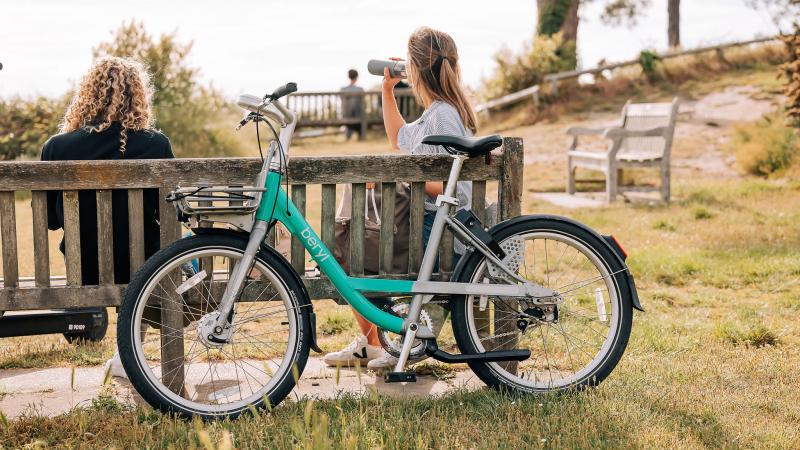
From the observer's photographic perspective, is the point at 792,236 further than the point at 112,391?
Yes

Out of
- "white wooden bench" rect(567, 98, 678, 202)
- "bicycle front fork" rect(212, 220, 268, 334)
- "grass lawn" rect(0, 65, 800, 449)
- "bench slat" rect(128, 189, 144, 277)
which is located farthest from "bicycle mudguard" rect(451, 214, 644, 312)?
"white wooden bench" rect(567, 98, 678, 202)

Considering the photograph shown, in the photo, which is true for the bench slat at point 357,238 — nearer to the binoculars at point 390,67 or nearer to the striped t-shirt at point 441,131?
the striped t-shirt at point 441,131

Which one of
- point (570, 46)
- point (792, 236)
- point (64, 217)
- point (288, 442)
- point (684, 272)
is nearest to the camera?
point (288, 442)

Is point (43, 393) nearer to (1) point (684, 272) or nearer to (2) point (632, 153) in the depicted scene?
(1) point (684, 272)

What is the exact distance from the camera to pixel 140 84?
4602 millimetres

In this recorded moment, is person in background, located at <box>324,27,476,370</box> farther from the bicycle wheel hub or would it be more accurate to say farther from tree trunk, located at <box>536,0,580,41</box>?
tree trunk, located at <box>536,0,580,41</box>

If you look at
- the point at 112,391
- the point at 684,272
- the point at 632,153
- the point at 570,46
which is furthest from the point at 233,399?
the point at 570,46

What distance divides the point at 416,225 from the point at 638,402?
46.8 inches

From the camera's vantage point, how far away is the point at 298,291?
389 centimetres

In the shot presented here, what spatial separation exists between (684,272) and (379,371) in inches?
139

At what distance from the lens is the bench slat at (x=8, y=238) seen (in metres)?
4.06

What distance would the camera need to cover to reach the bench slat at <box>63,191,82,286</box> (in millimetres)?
4062

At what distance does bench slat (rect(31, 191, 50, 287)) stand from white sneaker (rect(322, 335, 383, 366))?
1463mm

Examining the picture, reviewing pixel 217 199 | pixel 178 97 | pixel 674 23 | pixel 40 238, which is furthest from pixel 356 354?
pixel 674 23
